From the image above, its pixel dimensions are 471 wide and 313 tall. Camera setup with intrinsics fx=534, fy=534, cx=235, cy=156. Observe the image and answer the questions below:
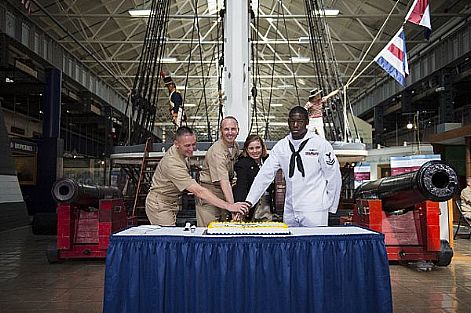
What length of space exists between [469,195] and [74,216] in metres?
6.76

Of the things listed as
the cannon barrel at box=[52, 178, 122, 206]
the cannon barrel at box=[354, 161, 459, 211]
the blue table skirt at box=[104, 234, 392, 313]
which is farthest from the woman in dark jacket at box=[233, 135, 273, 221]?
the cannon barrel at box=[52, 178, 122, 206]

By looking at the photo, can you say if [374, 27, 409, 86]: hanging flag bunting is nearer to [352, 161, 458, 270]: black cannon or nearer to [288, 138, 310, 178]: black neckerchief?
[352, 161, 458, 270]: black cannon

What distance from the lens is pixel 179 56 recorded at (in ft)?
82.0

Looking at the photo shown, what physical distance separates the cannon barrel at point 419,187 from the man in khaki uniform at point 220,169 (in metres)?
2.13

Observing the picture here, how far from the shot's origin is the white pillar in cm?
715

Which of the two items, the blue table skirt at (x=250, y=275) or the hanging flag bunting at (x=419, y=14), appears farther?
the hanging flag bunting at (x=419, y=14)

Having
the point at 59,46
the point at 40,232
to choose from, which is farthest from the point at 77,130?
the point at 40,232

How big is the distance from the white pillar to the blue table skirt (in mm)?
4318

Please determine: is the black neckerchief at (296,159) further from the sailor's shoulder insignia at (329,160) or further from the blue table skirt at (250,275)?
the blue table skirt at (250,275)

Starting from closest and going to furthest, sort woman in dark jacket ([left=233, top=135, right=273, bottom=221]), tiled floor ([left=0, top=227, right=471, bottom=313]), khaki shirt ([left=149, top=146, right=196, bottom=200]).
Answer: khaki shirt ([left=149, top=146, right=196, bottom=200]) → woman in dark jacket ([left=233, top=135, right=273, bottom=221]) → tiled floor ([left=0, top=227, right=471, bottom=313])

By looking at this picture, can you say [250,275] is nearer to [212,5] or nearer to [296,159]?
[296,159]

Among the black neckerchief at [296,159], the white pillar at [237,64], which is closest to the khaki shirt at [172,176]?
the black neckerchief at [296,159]

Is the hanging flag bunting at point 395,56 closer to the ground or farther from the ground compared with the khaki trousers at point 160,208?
farther from the ground

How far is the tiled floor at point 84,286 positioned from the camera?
4379 mm
